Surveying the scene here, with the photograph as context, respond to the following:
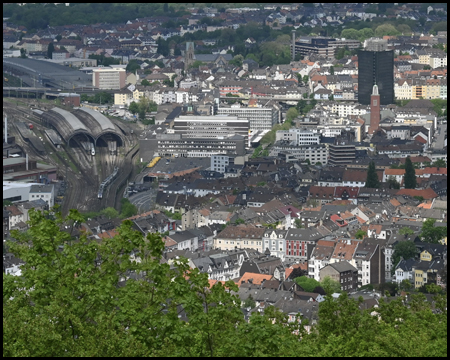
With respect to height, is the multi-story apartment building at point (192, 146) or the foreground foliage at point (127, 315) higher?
the foreground foliage at point (127, 315)

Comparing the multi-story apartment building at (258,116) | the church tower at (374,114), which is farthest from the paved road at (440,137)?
the multi-story apartment building at (258,116)

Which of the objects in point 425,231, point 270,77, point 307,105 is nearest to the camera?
point 425,231

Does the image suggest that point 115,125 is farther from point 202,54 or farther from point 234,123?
point 202,54

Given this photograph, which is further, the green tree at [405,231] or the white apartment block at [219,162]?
the white apartment block at [219,162]

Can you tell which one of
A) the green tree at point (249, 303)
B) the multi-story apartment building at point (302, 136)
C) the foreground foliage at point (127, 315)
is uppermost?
the foreground foliage at point (127, 315)

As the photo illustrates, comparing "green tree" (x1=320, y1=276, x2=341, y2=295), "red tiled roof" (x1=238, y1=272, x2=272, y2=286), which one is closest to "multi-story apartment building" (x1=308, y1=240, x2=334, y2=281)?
"green tree" (x1=320, y1=276, x2=341, y2=295)

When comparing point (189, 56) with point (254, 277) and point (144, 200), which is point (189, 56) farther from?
point (254, 277)

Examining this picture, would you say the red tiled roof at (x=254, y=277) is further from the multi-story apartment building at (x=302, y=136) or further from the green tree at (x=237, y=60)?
the green tree at (x=237, y=60)

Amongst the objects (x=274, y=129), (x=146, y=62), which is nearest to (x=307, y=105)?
(x=274, y=129)
